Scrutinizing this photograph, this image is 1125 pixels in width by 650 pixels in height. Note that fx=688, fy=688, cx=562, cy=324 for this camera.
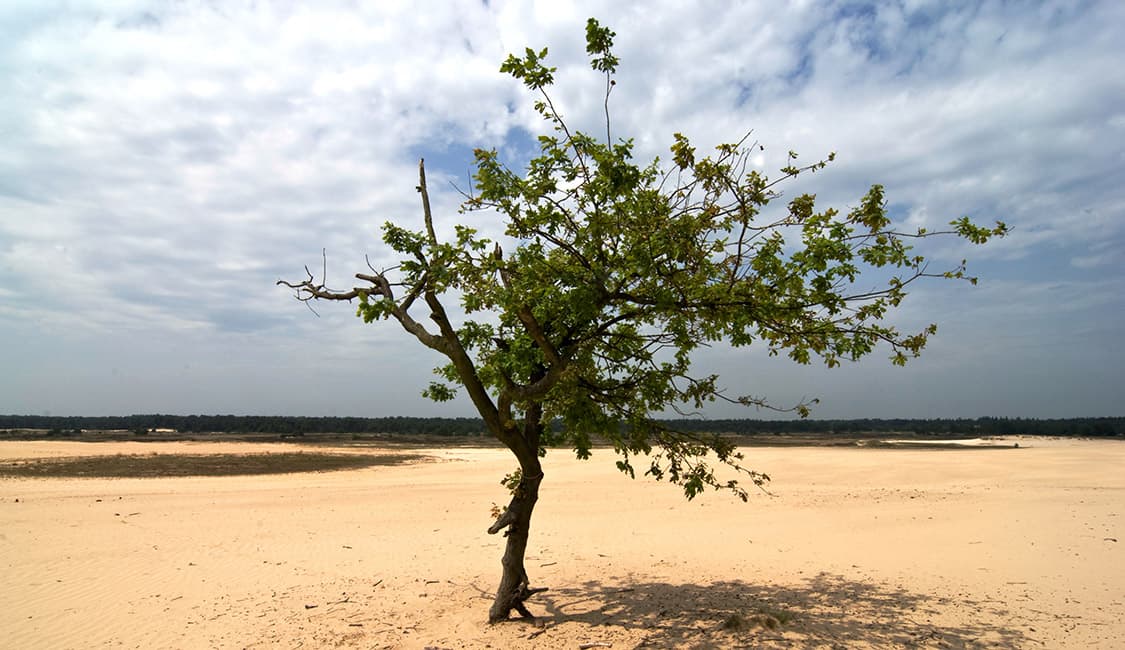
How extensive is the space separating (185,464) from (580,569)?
33.0 metres

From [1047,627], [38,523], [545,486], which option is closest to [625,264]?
[1047,627]

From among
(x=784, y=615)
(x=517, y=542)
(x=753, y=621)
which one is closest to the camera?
(x=753, y=621)

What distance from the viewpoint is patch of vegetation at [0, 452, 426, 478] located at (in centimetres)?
3186

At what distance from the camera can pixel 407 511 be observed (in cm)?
2069

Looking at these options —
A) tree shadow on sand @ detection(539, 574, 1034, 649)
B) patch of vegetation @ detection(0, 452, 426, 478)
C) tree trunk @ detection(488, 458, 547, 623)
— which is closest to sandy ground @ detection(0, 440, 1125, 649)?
tree shadow on sand @ detection(539, 574, 1034, 649)

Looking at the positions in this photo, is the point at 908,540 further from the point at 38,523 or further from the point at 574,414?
the point at 38,523

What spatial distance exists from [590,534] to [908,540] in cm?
699

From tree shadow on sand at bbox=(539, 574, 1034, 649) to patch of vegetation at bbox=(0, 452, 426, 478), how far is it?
28.0m

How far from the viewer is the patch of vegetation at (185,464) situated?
31.9 m

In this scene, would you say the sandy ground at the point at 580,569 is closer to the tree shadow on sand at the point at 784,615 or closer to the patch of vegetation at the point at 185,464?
the tree shadow on sand at the point at 784,615

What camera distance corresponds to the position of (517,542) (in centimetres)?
874

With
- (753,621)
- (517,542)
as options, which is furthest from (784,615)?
(517,542)

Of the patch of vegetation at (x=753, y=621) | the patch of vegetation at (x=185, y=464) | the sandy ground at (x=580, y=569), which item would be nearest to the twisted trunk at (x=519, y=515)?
the sandy ground at (x=580, y=569)

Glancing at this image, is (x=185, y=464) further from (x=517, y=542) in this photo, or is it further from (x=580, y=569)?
(x=517, y=542)
